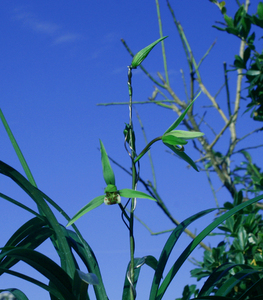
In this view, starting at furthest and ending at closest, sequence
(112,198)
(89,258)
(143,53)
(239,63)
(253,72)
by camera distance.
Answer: (239,63) < (253,72) < (89,258) < (143,53) < (112,198)

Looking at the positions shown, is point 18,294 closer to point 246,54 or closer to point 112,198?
point 112,198

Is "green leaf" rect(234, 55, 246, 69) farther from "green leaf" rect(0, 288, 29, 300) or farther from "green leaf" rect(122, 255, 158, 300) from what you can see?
"green leaf" rect(0, 288, 29, 300)

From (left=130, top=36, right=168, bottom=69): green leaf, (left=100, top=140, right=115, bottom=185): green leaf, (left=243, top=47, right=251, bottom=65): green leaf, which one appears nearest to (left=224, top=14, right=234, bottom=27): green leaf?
(left=243, top=47, right=251, bottom=65): green leaf

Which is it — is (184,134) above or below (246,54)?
below

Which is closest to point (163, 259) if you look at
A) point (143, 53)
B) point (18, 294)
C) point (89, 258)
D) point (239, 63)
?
point (89, 258)

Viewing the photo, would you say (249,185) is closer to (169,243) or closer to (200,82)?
(200,82)

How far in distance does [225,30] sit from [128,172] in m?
0.98

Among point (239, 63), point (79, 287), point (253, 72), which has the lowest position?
point (79, 287)

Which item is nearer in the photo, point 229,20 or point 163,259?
point 163,259

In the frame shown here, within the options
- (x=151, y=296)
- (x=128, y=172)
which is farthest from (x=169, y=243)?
(x=128, y=172)

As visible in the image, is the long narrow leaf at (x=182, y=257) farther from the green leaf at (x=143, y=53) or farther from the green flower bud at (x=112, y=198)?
the green leaf at (x=143, y=53)

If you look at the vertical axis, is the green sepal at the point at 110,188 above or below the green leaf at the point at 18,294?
above

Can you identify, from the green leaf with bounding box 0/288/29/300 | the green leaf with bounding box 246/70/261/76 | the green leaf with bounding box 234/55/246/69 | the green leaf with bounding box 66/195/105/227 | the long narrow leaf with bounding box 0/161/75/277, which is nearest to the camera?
the green leaf with bounding box 66/195/105/227

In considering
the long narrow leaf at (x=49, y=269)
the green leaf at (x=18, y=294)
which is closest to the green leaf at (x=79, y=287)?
the long narrow leaf at (x=49, y=269)
